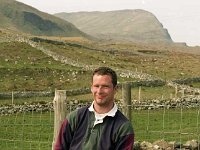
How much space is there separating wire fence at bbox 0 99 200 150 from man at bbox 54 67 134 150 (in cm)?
905

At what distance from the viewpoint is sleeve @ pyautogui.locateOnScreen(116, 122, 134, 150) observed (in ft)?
21.2

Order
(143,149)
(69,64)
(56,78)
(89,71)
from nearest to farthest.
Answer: (143,149) < (56,78) < (89,71) < (69,64)

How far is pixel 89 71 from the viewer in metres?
51.8

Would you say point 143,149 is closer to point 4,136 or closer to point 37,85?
point 4,136

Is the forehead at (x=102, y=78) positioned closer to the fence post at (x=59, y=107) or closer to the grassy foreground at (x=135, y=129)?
the fence post at (x=59, y=107)

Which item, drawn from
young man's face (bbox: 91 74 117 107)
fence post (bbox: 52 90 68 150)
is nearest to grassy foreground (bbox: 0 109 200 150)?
fence post (bbox: 52 90 68 150)

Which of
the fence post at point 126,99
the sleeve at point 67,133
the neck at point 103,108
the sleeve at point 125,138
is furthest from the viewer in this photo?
the fence post at point 126,99

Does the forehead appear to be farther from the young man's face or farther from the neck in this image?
the neck

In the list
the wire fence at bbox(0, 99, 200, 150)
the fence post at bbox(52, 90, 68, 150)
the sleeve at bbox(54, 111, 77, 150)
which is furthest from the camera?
the wire fence at bbox(0, 99, 200, 150)

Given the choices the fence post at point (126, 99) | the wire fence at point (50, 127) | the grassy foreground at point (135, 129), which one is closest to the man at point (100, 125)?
the fence post at point (126, 99)

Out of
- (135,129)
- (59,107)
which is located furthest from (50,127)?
(59,107)

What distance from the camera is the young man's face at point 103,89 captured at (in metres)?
6.49

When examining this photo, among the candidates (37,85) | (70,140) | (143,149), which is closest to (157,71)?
(37,85)

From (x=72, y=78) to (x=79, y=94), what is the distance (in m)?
8.27
